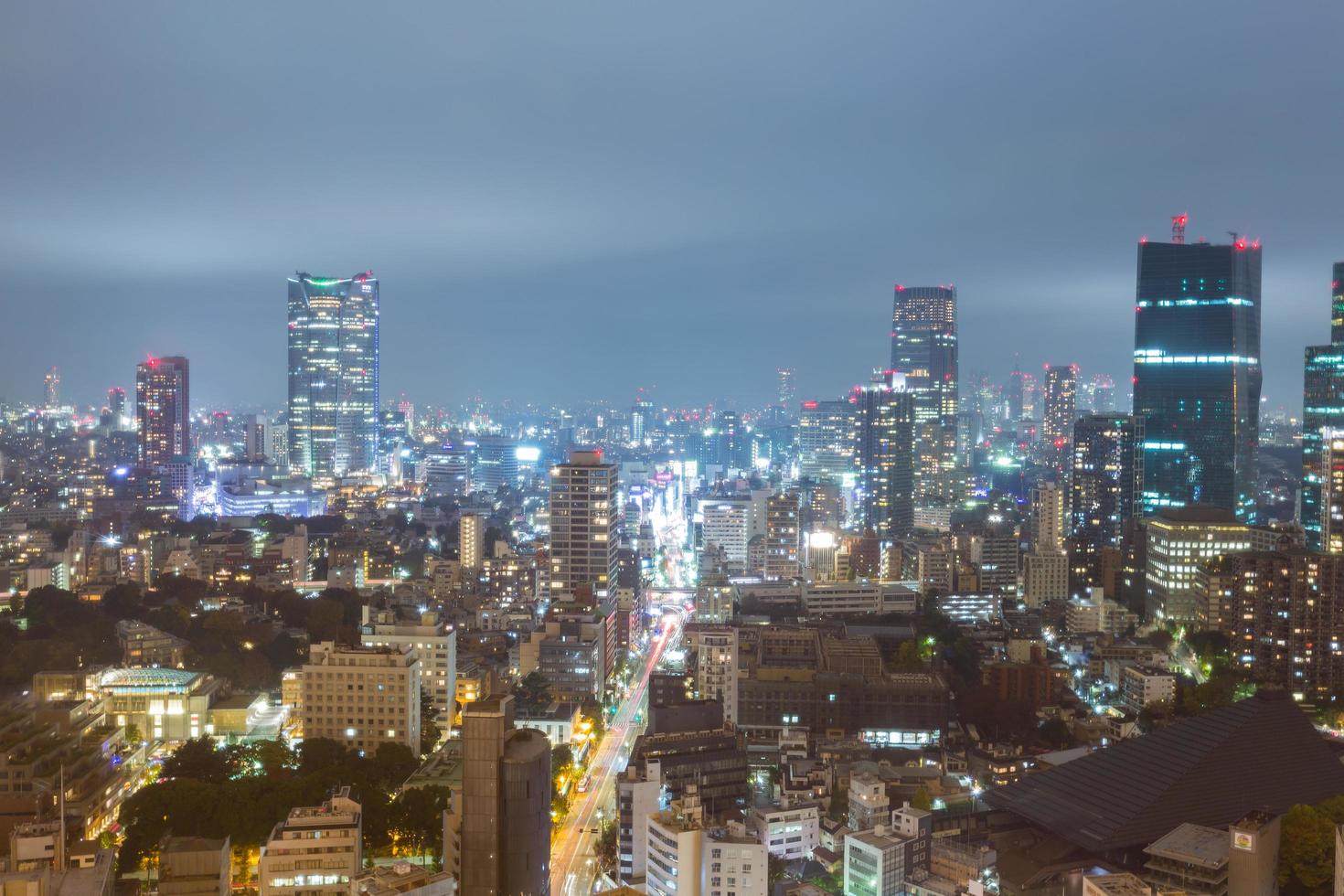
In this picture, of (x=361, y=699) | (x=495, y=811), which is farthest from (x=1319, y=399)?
(x=495, y=811)

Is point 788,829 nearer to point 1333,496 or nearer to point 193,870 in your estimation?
point 193,870

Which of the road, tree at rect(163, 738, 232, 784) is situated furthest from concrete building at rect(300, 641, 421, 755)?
the road

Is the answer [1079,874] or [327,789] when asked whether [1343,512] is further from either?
[327,789]

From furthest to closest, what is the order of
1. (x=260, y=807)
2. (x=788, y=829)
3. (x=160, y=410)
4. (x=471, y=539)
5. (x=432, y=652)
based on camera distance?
(x=160, y=410), (x=471, y=539), (x=432, y=652), (x=788, y=829), (x=260, y=807)

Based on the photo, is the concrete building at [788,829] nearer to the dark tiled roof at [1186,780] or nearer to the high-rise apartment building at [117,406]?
the dark tiled roof at [1186,780]

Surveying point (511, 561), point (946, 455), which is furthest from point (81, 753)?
point (946, 455)

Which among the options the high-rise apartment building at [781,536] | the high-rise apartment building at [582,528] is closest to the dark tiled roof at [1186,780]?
the high-rise apartment building at [582,528]
